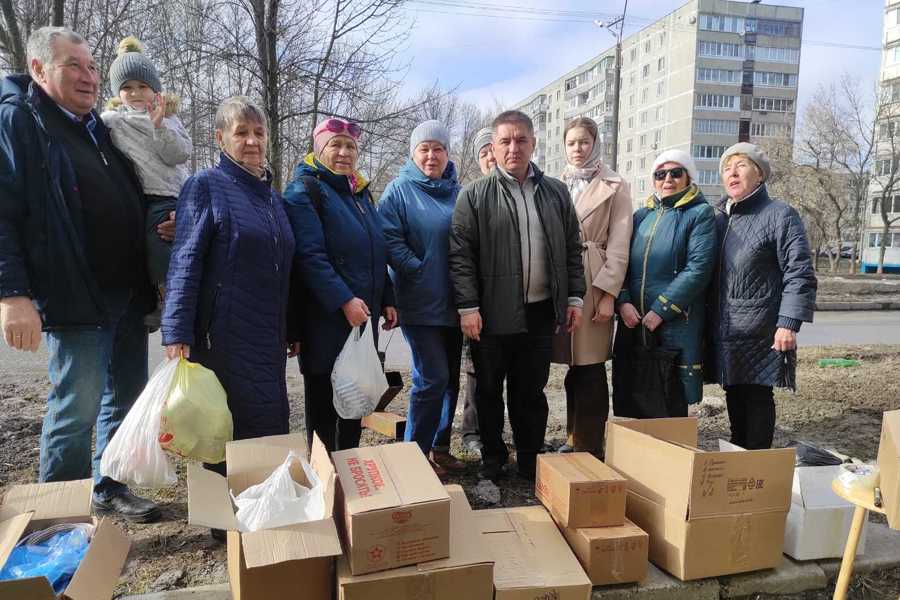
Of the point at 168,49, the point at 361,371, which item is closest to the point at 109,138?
the point at 361,371

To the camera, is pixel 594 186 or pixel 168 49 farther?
pixel 168 49

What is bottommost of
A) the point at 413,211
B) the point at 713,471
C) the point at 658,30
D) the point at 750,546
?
the point at 750,546

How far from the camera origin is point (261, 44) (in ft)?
19.4

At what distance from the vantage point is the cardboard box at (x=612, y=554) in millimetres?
2283

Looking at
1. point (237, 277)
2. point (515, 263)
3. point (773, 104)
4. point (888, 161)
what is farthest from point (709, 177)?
point (237, 277)

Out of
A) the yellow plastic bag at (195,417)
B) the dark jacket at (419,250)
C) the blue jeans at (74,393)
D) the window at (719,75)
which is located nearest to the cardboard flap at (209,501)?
the yellow plastic bag at (195,417)

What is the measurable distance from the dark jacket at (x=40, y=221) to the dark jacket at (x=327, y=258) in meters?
0.89

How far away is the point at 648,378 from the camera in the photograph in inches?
133

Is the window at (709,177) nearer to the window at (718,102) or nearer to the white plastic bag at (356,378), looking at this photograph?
the window at (718,102)

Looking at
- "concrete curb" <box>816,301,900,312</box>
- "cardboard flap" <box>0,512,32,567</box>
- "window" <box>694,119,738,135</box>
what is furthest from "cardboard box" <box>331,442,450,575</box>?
"window" <box>694,119,738,135</box>

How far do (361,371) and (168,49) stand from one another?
806 cm

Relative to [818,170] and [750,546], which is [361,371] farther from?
[818,170]

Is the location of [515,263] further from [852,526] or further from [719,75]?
[719,75]

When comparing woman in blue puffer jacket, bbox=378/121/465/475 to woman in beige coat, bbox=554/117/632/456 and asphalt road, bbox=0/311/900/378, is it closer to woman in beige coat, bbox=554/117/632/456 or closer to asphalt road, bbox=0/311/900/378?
woman in beige coat, bbox=554/117/632/456
